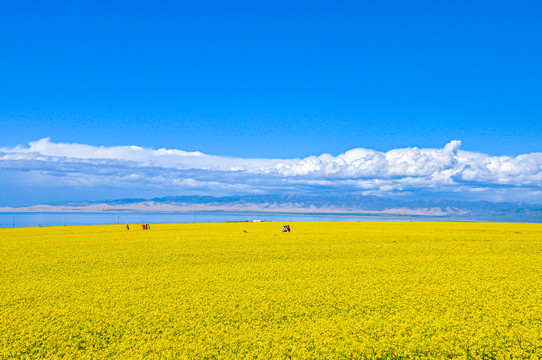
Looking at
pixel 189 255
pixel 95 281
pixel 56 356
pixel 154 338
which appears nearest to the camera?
pixel 56 356

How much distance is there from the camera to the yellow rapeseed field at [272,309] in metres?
7.47

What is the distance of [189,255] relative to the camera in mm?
19984

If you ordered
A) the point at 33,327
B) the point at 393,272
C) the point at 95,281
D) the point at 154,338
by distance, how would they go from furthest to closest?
the point at 393,272
the point at 95,281
the point at 33,327
the point at 154,338

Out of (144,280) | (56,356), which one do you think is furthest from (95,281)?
(56,356)

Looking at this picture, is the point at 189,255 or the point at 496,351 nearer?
the point at 496,351

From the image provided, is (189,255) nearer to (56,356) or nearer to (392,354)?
(56,356)

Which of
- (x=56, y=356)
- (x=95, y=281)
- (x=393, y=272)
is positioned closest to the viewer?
(x=56, y=356)

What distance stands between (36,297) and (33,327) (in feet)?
9.33

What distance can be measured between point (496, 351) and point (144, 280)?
1053 cm

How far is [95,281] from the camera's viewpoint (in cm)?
1327

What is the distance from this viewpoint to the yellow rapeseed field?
747 cm

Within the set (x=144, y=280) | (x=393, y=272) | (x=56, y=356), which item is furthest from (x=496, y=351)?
(x=144, y=280)

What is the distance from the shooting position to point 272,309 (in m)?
9.71

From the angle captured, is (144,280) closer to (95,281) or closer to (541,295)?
(95,281)
